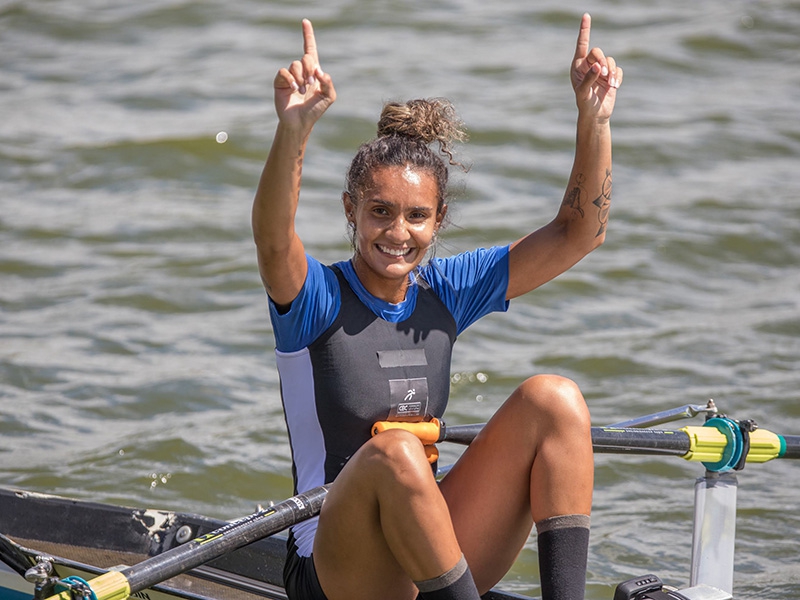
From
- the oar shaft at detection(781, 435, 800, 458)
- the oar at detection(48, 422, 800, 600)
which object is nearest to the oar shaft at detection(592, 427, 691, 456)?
the oar at detection(48, 422, 800, 600)

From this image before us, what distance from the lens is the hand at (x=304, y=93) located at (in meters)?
2.42

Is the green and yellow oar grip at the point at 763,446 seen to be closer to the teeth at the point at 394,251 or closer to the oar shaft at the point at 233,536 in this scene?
the teeth at the point at 394,251

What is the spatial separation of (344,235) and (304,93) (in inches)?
153

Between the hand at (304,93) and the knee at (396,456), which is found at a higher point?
the hand at (304,93)

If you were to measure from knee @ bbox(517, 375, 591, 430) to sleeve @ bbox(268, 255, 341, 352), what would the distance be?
50 centimetres

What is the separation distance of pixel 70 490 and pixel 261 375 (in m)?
1.39

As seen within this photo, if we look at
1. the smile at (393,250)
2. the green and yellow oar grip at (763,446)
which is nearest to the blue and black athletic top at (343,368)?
the smile at (393,250)

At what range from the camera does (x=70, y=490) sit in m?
4.79

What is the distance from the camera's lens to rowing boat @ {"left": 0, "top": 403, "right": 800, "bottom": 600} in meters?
2.49

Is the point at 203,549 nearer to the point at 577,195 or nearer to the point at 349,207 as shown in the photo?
the point at 349,207

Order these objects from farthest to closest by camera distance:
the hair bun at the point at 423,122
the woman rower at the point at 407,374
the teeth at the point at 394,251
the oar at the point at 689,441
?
the oar at the point at 689,441, the hair bun at the point at 423,122, the teeth at the point at 394,251, the woman rower at the point at 407,374

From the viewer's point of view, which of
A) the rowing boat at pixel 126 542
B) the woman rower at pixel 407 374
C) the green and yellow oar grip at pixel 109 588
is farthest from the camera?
the rowing boat at pixel 126 542

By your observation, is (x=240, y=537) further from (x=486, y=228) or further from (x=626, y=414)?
(x=486, y=228)

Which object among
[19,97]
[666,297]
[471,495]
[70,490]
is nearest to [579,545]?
[471,495]
